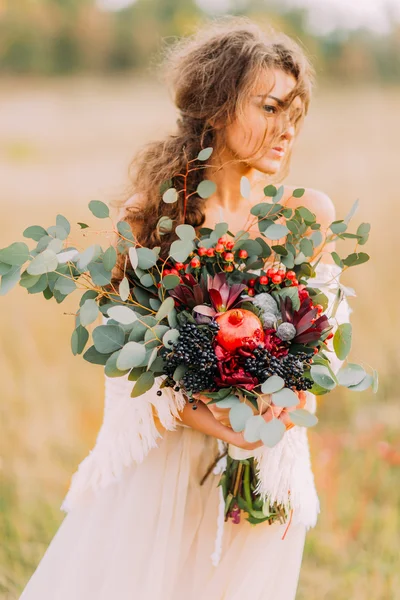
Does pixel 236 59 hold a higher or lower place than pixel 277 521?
higher

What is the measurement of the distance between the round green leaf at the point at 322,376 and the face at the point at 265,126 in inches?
22.1

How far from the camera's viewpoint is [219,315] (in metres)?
1.27

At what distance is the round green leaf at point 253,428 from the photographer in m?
1.15

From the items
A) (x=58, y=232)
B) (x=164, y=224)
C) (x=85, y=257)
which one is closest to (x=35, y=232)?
(x=58, y=232)

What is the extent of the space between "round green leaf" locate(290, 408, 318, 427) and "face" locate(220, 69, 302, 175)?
668mm

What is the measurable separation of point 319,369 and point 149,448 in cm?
48

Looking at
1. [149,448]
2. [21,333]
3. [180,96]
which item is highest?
[180,96]

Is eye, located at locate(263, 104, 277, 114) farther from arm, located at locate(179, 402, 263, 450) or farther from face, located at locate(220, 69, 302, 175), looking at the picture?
Answer: arm, located at locate(179, 402, 263, 450)

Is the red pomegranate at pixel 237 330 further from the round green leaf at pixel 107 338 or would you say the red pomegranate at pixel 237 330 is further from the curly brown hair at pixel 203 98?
the curly brown hair at pixel 203 98

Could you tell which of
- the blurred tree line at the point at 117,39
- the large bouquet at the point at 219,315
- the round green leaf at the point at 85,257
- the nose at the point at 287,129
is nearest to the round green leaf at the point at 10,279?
the large bouquet at the point at 219,315

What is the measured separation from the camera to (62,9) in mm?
6305

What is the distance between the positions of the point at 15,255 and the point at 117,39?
562 centimetres

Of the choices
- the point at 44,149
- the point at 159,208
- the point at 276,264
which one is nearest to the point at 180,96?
the point at 159,208

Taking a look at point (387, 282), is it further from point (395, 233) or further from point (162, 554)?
point (162, 554)
